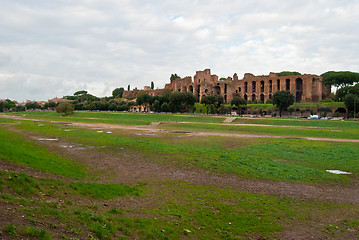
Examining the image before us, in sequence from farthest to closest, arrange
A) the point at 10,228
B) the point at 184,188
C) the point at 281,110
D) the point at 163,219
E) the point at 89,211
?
the point at 281,110 → the point at 184,188 → the point at 163,219 → the point at 89,211 → the point at 10,228

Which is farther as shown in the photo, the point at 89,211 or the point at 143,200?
the point at 143,200

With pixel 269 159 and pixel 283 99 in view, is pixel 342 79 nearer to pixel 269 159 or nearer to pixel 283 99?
pixel 283 99

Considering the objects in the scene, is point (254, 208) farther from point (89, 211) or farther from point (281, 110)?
point (281, 110)

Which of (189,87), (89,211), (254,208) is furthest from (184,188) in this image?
(189,87)

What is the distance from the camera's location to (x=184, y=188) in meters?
12.6

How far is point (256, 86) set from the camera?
339 feet

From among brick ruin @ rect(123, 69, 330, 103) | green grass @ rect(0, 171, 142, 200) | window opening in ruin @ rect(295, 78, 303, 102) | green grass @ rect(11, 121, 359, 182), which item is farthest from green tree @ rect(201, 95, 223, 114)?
green grass @ rect(0, 171, 142, 200)

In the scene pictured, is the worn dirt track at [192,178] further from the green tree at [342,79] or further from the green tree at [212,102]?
the green tree at [342,79]

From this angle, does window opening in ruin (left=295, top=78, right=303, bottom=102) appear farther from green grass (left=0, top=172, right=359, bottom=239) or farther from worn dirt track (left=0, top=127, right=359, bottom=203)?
green grass (left=0, top=172, right=359, bottom=239)

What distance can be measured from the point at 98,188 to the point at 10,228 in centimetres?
540

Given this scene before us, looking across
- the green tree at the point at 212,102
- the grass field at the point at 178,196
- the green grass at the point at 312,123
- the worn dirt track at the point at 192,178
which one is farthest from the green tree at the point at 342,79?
the worn dirt track at the point at 192,178

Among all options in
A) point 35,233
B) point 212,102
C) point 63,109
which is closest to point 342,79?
point 212,102

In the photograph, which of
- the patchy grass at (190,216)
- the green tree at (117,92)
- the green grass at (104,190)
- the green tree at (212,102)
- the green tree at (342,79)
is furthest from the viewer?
the green tree at (117,92)

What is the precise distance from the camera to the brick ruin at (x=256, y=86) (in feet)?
299
